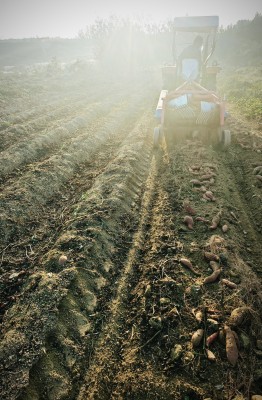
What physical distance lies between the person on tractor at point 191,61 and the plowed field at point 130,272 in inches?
181

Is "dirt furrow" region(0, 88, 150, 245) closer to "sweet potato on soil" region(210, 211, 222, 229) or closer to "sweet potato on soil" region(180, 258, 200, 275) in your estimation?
"sweet potato on soil" region(180, 258, 200, 275)

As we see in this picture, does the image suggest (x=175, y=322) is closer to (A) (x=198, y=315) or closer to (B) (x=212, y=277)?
(A) (x=198, y=315)

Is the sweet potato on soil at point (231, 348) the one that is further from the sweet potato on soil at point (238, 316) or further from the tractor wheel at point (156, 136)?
the tractor wheel at point (156, 136)

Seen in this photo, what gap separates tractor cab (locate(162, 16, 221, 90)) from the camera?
30.2ft

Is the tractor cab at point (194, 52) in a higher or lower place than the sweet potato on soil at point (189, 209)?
higher

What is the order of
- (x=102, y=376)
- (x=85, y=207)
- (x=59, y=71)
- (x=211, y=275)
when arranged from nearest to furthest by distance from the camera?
(x=102, y=376) < (x=211, y=275) < (x=85, y=207) < (x=59, y=71)

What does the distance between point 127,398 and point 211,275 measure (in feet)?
5.33

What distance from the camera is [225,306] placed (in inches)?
110

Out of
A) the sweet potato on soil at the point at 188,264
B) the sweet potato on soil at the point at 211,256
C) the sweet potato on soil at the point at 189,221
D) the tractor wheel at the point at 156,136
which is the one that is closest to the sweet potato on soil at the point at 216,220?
the sweet potato on soil at the point at 189,221

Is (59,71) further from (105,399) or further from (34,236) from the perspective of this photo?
(105,399)

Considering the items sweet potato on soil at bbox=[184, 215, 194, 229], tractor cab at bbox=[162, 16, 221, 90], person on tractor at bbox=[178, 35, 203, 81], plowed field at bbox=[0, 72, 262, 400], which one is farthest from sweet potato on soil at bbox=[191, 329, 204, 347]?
person on tractor at bbox=[178, 35, 203, 81]

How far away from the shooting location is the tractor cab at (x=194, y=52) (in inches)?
363

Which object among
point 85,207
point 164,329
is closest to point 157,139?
point 85,207

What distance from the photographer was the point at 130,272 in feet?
11.0
